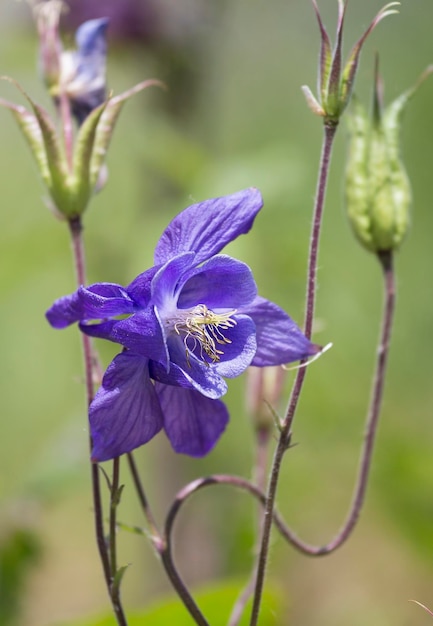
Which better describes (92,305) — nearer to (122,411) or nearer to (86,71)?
(122,411)

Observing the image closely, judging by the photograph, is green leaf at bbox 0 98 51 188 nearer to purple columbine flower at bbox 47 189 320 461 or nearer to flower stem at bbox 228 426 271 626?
purple columbine flower at bbox 47 189 320 461

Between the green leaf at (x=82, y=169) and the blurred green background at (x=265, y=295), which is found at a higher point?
the green leaf at (x=82, y=169)

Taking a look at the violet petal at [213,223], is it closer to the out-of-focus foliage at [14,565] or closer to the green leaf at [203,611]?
the green leaf at [203,611]

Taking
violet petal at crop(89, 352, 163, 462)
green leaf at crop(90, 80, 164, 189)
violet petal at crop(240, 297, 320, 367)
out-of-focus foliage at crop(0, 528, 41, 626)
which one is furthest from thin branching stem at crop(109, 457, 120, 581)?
out-of-focus foliage at crop(0, 528, 41, 626)

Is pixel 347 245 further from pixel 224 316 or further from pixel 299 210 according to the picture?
pixel 224 316

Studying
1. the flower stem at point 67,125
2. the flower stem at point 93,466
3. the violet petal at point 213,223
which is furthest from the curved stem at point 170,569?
the flower stem at point 67,125

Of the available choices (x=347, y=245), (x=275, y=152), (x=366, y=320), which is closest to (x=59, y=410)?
(x=347, y=245)

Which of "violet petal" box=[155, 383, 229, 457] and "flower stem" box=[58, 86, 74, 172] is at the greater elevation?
"flower stem" box=[58, 86, 74, 172]

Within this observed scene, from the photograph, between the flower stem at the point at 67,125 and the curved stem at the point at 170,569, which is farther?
the flower stem at the point at 67,125
